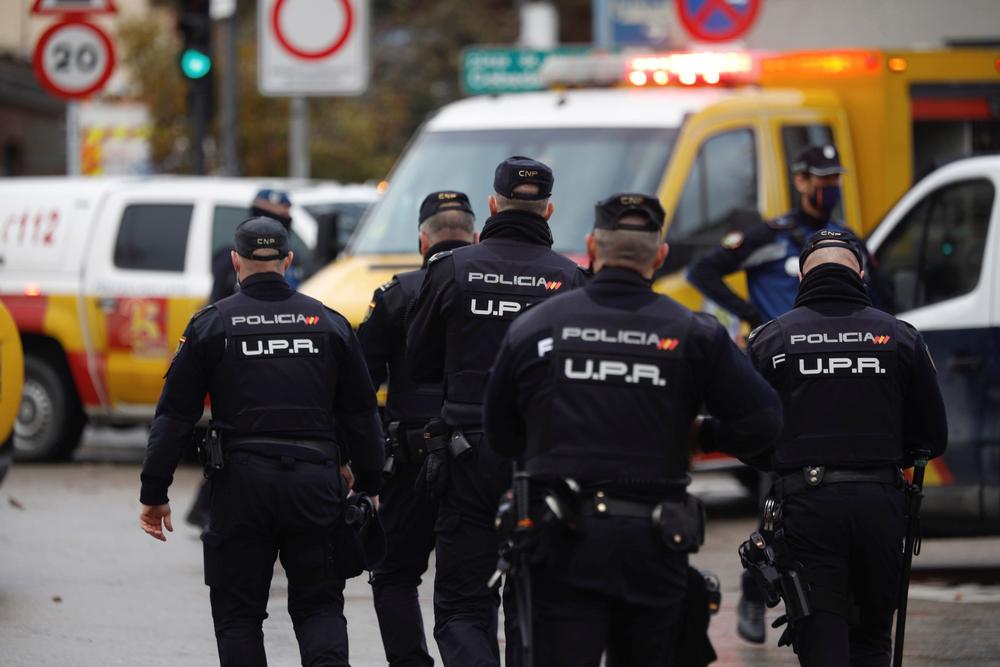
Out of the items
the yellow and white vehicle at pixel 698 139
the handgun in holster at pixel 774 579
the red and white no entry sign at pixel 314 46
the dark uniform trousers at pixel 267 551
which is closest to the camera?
the handgun in holster at pixel 774 579

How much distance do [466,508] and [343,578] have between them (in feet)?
1.58

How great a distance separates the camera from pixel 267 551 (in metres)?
6.90

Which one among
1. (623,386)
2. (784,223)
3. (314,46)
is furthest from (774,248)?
(314,46)

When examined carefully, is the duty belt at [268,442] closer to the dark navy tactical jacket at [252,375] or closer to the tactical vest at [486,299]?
the dark navy tactical jacket at [252,375]

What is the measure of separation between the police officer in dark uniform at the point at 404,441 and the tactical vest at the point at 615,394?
6.25 feet

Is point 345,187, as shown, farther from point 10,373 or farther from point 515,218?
point 515,218

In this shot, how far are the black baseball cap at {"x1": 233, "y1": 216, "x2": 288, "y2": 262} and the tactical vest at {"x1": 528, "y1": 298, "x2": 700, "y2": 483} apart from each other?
1.76m

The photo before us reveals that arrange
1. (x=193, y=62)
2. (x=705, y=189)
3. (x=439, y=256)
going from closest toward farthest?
(x=439, y=256) < (x=705, y=189) < (x=193, y=62)

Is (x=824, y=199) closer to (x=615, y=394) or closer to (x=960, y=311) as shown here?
(x=960, y=311)

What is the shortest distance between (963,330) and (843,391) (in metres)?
3.39

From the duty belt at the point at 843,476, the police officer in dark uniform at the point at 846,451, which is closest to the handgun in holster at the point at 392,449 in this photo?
the police officer in dark uniform at the point at 846,451

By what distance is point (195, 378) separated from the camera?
271 inches

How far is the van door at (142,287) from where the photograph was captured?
14867mm

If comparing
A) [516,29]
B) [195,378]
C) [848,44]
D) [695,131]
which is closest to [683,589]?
[195,378]
